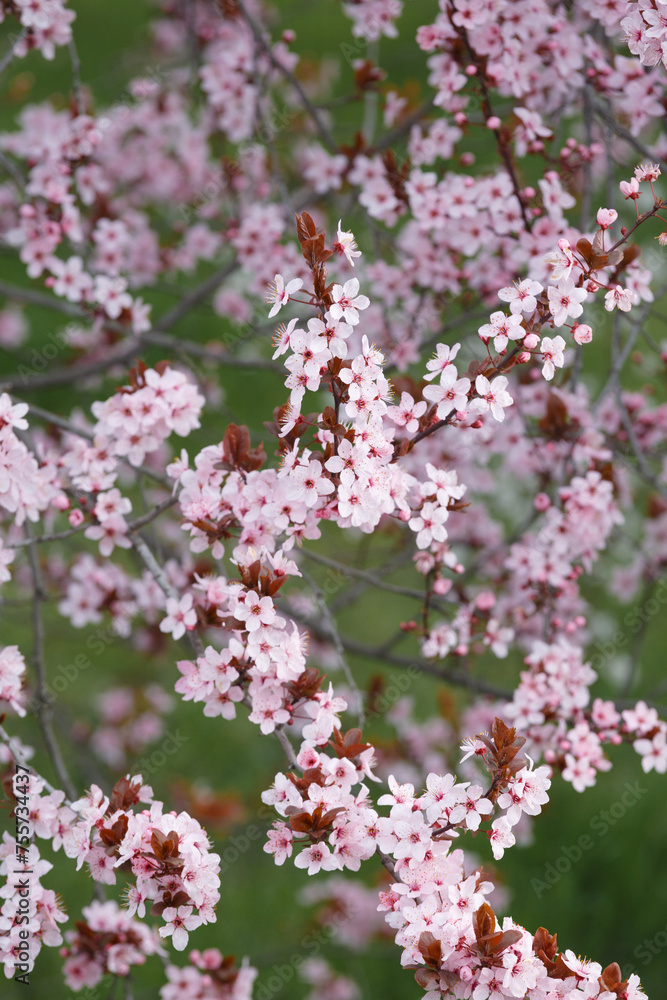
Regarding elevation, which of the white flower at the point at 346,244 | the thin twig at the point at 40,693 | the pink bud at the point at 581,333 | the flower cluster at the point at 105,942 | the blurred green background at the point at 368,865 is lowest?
the blurred green background at the point at 368,865

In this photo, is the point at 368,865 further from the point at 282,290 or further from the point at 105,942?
the point at 282,290

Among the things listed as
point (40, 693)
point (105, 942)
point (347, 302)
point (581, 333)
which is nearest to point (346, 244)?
point (347, 302)

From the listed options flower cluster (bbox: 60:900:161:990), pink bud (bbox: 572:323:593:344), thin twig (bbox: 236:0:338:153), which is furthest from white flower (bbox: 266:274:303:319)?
flower cluster (bbox: 60:900:161:990)

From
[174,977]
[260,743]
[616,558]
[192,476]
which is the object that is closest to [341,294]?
[192,476]

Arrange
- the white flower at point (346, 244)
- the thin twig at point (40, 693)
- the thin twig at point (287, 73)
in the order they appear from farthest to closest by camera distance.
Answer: the thin twig at point (287, 73) → the thin twig at point (40, 693) → the white flower at point (346, 244)

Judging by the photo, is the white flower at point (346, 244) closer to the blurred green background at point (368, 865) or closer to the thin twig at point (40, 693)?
the thin twig at point (40, 693)

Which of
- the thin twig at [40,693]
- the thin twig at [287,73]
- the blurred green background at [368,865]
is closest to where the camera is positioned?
the thin twig at [40,693]

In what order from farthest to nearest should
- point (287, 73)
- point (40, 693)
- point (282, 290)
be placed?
1. point (287, 73)
2. point (40, 693)
3. point (282, 290)

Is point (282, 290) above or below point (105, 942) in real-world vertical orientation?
above

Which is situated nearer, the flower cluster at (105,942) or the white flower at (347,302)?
the white flower at (347,302)

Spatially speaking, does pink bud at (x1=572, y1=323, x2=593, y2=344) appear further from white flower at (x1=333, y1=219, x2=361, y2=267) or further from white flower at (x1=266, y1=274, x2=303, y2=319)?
white flower at (x1=266, y1=274, x2=303, y2=319)

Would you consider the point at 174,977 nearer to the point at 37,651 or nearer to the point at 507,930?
the point at 37,651

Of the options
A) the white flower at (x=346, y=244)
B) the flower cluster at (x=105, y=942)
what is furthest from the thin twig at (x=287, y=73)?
the flower cluster at (x=105, y=942)
